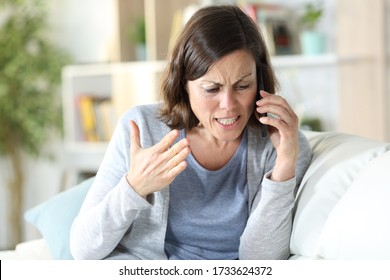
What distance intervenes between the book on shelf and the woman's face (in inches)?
89.4

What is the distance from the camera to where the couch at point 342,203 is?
1163mm

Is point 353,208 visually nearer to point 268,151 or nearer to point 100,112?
point 268,151

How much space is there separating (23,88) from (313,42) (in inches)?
71.9

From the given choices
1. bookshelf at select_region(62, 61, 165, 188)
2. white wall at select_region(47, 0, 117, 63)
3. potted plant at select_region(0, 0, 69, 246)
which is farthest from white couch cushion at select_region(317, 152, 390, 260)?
potted plant at select_region(0, 0, 69, 246)

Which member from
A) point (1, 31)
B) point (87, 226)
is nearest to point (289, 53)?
point (1, 31)

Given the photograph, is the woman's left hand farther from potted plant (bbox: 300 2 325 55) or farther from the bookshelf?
the bookshelf

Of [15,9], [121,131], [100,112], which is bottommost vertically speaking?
[100,112]

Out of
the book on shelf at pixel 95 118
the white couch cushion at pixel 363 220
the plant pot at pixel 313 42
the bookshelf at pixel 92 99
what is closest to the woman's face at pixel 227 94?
the white couch cushion at pixel 363 220

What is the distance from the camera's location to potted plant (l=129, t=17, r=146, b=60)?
3.52 m

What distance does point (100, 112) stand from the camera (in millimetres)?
3672

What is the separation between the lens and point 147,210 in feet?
4.66

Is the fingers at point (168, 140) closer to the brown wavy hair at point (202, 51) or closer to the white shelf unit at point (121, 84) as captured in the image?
the brown wavy hair at point (202, 51)

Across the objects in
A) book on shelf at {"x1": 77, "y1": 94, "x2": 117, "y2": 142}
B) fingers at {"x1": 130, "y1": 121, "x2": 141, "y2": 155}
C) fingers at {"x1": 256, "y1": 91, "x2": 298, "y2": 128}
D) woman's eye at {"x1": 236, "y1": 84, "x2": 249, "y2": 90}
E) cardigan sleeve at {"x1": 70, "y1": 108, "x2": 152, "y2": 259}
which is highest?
woman's eye at {"x1": 236, "y1": 84, "x2": 249, "y2": 90}

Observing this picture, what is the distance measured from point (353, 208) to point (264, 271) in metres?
0.28
